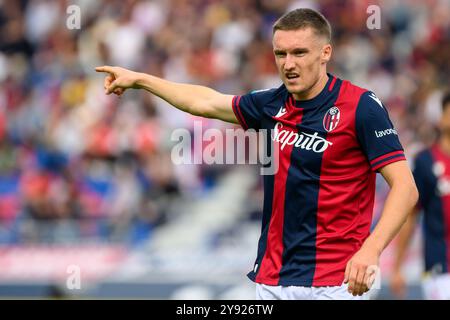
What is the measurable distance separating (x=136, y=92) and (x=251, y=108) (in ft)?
27.8

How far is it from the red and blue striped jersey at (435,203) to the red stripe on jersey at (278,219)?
9.49ft

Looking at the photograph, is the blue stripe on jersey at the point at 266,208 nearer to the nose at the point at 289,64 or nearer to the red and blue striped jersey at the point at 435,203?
the nose at the point at 289,64

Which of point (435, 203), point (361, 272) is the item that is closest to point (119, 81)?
point (361, 272)

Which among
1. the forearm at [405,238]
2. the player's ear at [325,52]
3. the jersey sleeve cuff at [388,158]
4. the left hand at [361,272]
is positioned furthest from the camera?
the forearm at [405,238]

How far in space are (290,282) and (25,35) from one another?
1174cm

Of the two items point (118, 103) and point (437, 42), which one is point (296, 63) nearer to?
point (118, 103)

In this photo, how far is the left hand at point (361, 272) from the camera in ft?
13.7

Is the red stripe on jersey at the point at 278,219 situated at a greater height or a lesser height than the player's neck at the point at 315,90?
lesser

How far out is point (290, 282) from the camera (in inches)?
194

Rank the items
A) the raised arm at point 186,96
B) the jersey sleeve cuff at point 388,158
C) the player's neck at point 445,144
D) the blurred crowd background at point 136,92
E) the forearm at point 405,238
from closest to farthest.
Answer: the jersey sleeve cuff at point 388,158
the raised arm at point 186,96
the player's neck at point 445,144
the forearm at point 405,238
the blurred crowd background at point 136,92

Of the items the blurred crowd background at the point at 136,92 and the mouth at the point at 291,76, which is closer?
the mouth at the point at 291,76

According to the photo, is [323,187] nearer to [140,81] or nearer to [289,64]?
[289,64]

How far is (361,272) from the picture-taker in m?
4.18

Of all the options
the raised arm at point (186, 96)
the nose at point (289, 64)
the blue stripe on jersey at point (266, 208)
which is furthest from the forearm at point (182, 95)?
the nose at point (289, 64)
